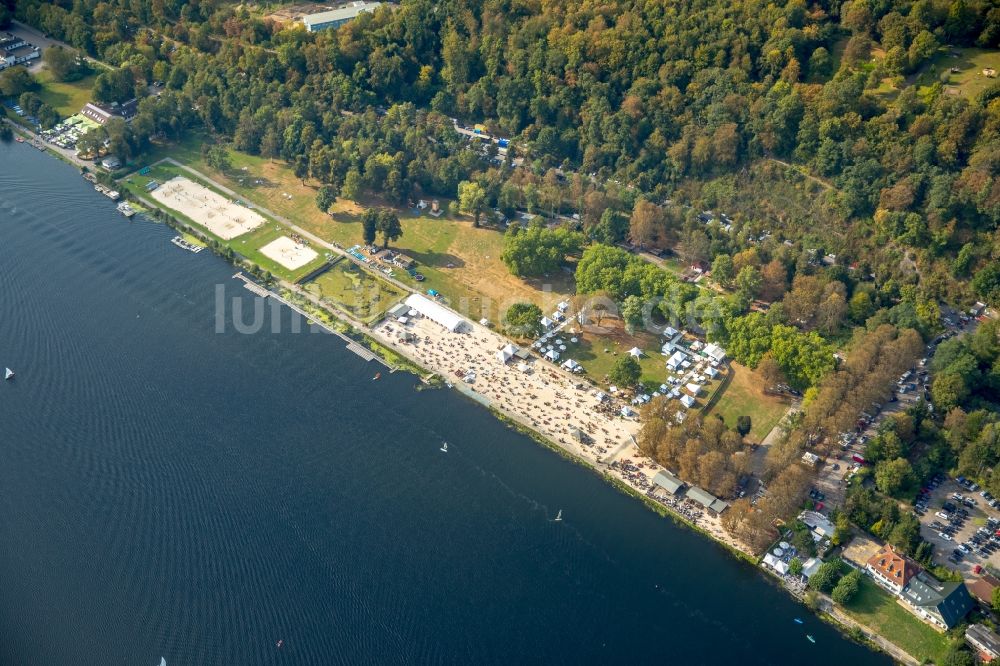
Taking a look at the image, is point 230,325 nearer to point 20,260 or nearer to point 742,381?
point 20,260

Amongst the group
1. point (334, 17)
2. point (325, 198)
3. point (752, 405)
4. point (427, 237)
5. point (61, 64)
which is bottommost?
point (427, 237)

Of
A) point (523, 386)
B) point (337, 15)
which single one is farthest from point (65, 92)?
point (523, 386)

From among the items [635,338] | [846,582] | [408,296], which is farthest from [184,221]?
[846,582]

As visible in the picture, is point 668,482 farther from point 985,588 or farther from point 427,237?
point 427,237

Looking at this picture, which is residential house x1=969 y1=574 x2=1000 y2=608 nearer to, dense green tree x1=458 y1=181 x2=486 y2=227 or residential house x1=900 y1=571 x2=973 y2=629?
residential house x1=900 y1=571 x2=973 y2=629

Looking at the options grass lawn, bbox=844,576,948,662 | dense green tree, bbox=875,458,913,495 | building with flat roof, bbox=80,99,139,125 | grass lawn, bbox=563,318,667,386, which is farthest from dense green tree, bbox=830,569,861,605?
building with flat roof, bbox=80,99,139,125

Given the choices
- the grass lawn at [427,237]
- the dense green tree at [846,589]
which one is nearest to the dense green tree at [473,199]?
the grass lawn at [427,237]

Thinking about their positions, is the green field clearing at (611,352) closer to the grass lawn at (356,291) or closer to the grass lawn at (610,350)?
the grass lawn at (610,350)
